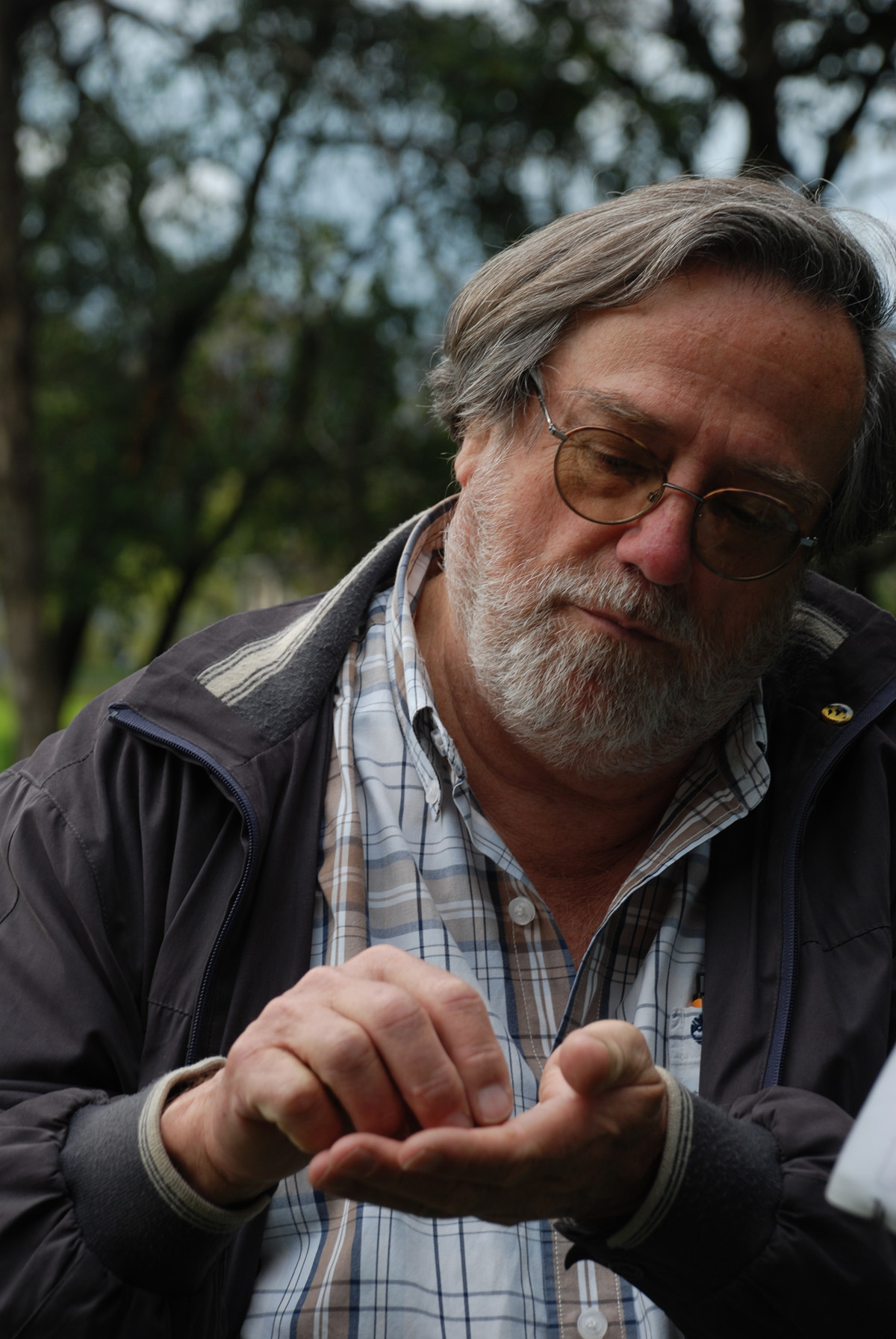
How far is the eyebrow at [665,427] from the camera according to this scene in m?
2.01

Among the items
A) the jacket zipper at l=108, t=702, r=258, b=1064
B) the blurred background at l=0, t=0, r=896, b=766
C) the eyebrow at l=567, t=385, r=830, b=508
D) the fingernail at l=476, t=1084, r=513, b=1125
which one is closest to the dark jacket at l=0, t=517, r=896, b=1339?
the jacket zipper at l=108, t=702, r=258, b=1064

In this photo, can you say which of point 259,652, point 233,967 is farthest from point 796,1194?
point 259,652

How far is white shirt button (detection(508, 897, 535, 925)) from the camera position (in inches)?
80.5

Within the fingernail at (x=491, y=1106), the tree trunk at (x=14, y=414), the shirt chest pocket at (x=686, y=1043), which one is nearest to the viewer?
the fingernail at (x=491, y=1106)

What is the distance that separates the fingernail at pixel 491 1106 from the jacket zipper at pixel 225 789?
597 millimetres

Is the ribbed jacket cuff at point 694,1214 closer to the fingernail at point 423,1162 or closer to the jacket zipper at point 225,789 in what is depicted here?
the fingernail at point 423,1162

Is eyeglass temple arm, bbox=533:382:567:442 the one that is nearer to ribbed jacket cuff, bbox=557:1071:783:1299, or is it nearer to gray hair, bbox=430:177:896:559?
gray hair, bbox=430:177:896:559

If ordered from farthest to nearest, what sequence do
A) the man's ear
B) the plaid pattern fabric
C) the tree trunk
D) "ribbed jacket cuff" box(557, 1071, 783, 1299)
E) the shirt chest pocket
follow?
the tree trunk, the man's ear, the shirt chest pocket, the plaid pattern fabric, "ribbed jacket cuff" box(557, 1071, 783, 1299)

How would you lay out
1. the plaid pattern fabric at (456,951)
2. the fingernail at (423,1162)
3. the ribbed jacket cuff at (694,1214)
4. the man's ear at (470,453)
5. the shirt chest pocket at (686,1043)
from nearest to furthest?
1. the fingernail at (423,1162)
2. the ribbed jacket cuff at (694,1214)
3. the plaid pattern fabric at (456,951)
4. the shirt chest pocket at (686,1043)
5. the man's ear at (470,453)

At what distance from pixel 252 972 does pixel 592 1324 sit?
711mm

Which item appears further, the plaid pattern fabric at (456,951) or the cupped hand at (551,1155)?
the plaid pattern fabric at (456,951)

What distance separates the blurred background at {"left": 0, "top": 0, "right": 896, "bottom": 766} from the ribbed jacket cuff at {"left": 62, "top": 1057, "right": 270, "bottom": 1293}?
16.7 ft

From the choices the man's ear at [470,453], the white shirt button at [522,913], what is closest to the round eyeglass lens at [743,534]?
the man's ear at [470,453]

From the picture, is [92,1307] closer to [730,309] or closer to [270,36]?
[730,309]
